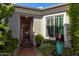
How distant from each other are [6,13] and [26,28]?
0.95 meters

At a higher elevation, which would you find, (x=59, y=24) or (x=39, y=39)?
(x=59, y=24)

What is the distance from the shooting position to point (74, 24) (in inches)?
326

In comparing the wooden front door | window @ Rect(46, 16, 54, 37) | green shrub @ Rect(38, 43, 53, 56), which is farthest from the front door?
the wooden front door

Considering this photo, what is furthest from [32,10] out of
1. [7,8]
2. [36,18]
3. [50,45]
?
[50,45]

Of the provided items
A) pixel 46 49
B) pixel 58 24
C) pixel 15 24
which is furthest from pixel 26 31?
pixel 58 24

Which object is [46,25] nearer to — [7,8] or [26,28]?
[26,28]

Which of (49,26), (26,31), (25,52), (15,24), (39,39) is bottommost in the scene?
(25,52)

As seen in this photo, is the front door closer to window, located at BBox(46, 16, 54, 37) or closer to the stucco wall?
window, located at BBox(46, 16, 54, 37)

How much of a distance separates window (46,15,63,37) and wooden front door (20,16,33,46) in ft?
2.23

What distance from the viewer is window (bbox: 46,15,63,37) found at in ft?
27.2

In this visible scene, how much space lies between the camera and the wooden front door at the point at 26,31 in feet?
27.1

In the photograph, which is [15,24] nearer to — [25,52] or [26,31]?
[26,31]

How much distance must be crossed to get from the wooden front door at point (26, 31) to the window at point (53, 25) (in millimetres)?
680

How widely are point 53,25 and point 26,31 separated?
42.8 inches
